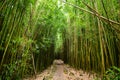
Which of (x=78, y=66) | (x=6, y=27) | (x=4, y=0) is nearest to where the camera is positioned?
(x=4, y=0)

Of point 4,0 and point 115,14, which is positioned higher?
point 4,0

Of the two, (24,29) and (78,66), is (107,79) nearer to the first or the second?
(24,29)

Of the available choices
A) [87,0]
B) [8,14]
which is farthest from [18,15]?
[87,0]

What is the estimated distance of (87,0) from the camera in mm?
5164

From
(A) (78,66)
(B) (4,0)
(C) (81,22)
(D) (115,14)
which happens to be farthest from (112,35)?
(A) (78,66)

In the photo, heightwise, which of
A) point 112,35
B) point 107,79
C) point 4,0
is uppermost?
point 4,0

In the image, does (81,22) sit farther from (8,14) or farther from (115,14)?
(8,14)

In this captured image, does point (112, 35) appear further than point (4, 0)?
Yes

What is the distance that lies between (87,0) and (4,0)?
9.24ft

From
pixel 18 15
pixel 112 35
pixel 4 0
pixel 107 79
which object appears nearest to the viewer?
pixel 4 0

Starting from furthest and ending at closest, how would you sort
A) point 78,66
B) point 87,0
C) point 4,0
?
point 78,66
point 87,0
point 4,0

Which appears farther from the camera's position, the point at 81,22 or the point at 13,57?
the point at 81,22

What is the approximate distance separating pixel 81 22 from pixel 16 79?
3758mm

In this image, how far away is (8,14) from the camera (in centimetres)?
417
